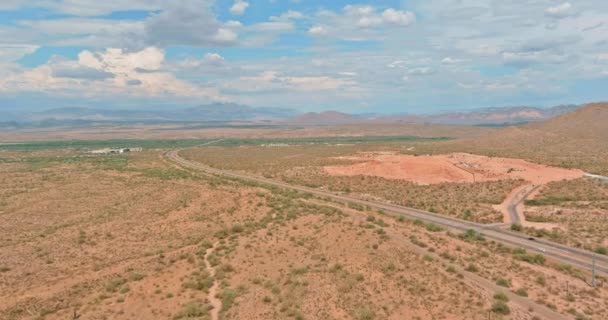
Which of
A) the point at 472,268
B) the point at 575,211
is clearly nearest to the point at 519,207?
the point at 575,211

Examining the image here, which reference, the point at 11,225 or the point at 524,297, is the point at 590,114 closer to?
the point at 524,297

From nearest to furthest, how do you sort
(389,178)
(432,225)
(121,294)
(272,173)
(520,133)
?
(121,294), (432,225), (389,178), (272,173), (520,133)

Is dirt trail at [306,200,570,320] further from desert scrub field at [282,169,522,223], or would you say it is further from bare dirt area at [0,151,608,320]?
desert scrub field at [282,169,522,223]

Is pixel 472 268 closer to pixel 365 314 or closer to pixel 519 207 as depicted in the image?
pixel 365 314

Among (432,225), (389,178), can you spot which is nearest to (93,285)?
(432,225)

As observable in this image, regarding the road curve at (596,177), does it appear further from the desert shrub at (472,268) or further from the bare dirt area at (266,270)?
the desert shrub at (472,268)

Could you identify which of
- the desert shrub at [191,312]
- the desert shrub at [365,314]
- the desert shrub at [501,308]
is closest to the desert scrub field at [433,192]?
the desert shrub at [501,308]

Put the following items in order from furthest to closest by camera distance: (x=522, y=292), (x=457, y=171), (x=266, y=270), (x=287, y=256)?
(x=457, y=171), (x=287, y=256), (x=266, y=270), (x=522, y=292)
